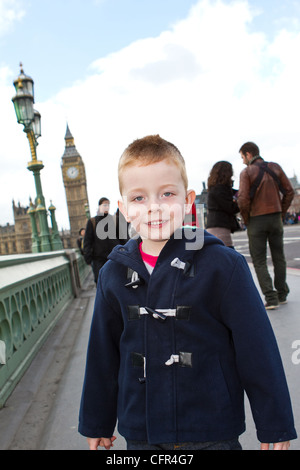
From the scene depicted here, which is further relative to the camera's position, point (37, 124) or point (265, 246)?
point (37, 124)

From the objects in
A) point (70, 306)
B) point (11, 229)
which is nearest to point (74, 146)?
point (11, 229)

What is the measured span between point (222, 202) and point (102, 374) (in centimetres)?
363

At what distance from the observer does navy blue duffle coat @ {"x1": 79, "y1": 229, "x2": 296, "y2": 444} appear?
1.28m

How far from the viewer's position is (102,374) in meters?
1.47

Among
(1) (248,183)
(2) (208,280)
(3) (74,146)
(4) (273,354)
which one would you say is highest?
(3) (74,146)

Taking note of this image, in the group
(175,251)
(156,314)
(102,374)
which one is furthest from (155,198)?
(102,374)

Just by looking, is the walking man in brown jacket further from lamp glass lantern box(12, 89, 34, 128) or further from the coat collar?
lamp glass lantern box(12, 89, 34, 128)

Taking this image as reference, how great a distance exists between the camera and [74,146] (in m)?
137

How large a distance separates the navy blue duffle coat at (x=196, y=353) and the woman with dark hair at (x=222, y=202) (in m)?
3.50

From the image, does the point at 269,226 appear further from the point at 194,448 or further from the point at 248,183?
the point at 194,448

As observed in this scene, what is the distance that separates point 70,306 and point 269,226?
4291 mm

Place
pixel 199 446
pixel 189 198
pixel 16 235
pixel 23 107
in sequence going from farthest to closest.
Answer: pixel 16 235
pixel 23 107
pixel 189 198
pixel 199 446

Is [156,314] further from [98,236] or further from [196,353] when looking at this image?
[98,236]

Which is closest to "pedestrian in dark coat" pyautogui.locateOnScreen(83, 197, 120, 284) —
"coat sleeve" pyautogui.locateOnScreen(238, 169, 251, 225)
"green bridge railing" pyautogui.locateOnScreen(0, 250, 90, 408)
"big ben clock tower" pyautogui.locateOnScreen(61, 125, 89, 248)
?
"green bridge railing" pyautogui.locateOnScreen(0, 250, 90, 408)
